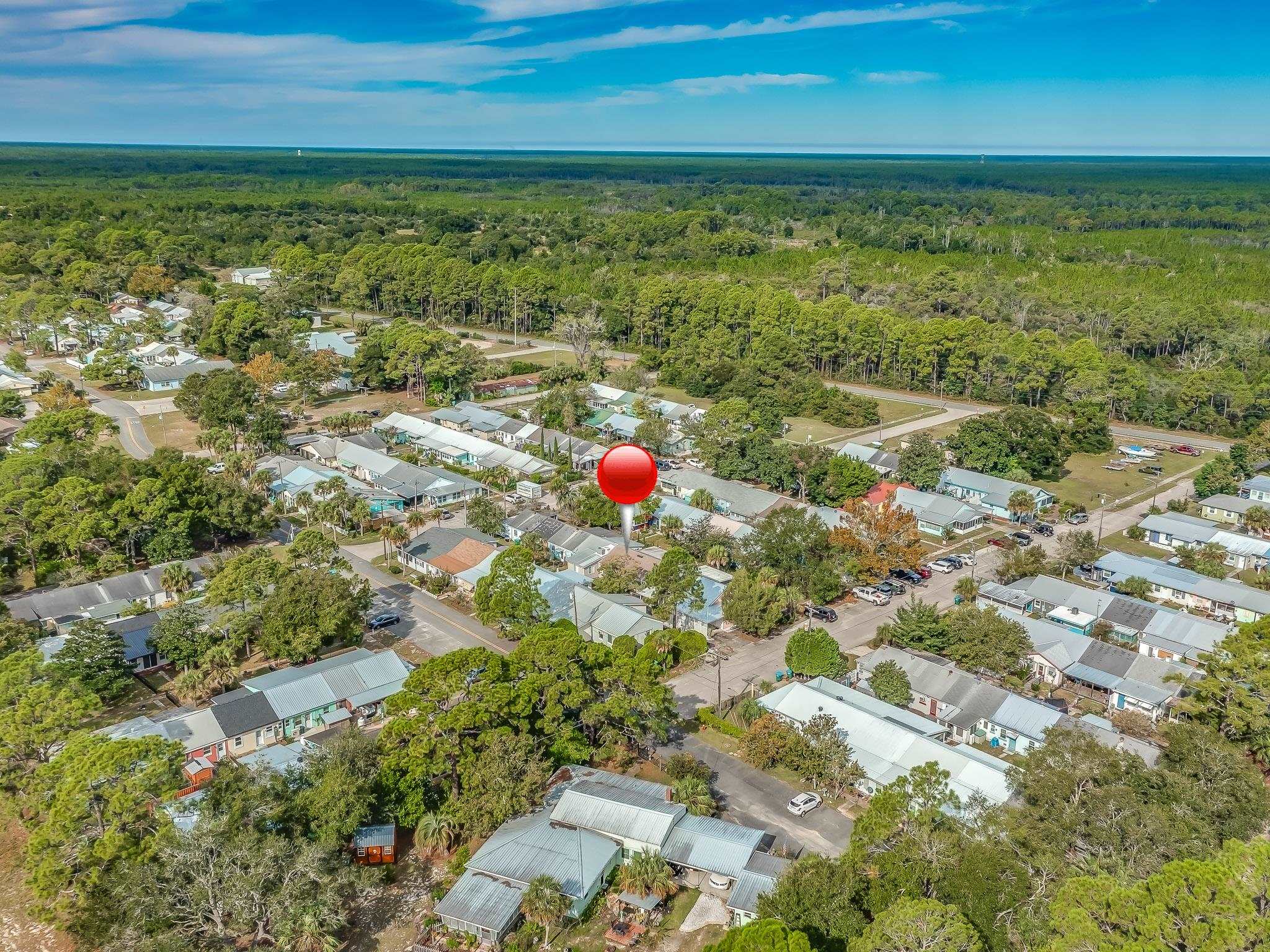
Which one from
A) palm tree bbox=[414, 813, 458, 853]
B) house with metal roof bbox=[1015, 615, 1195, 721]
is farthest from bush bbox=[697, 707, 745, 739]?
house with metal roof bbox=[1015, 615, 1195, 721]

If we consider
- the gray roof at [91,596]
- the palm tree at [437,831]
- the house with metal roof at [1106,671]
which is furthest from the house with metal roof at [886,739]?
the gray roof at [91,596]

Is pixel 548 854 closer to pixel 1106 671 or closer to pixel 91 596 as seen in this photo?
pixel 1106 671

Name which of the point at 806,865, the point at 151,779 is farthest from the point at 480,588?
the point at 806,865

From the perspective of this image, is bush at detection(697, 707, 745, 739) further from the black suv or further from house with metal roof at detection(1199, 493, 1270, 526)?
house with metal roof at detection(1199, 493, 1270, 526)

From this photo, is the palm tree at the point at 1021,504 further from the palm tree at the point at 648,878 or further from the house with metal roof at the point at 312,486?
the house with metal roof at the point at 312,486

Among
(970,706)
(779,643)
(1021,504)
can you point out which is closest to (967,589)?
(779,643)

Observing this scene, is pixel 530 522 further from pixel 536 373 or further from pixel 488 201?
pixel 488 201
